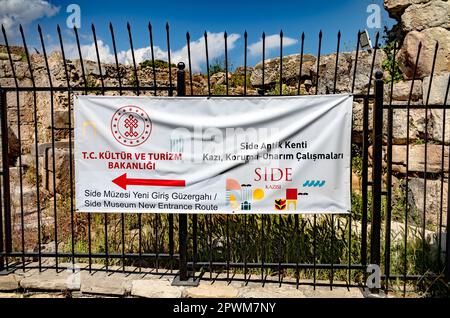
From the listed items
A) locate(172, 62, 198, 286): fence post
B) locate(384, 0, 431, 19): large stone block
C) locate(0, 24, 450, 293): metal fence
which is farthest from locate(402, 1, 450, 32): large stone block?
locate(172, 62, 198, 286): fence post

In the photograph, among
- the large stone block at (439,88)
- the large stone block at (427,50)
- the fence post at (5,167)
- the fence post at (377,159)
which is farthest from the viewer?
the large stone block at (427,50)

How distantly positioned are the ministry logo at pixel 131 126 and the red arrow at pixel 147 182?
35cm

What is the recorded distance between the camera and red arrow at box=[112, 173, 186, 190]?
362 cm

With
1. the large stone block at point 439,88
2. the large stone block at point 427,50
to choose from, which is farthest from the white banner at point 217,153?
the large stone block at point 427,50

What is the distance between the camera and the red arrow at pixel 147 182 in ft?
11.9

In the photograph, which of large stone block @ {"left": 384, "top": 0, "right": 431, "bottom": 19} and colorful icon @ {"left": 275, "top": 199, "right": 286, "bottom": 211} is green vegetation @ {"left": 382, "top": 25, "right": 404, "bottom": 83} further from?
colorful icon @ {"left": 275, "top": 199, "right": 286, "bottom": 211}

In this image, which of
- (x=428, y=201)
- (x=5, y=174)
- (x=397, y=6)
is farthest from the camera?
(x=397, y=6)

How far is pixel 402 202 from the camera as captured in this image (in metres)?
5.35

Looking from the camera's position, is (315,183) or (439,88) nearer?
(315,183)

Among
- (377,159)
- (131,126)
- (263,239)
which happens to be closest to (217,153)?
(131,126)

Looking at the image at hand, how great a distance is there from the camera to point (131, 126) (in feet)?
11.8

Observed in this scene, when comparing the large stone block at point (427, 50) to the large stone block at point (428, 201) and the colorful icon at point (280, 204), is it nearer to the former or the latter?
the large stone block at point (428, 201)

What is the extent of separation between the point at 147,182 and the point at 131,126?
1.89 ft

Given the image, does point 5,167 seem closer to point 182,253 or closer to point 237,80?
point 182,253
